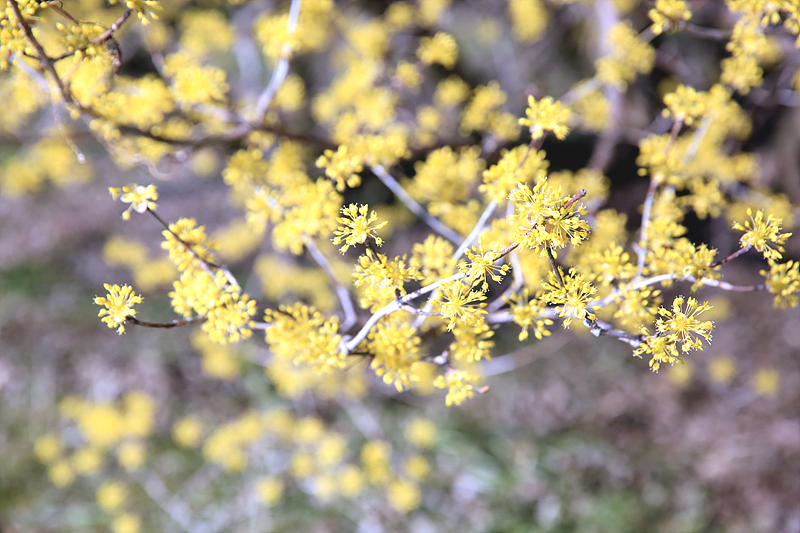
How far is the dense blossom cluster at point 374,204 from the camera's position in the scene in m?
1.49

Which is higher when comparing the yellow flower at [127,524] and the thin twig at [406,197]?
the thin twig at [406,197]

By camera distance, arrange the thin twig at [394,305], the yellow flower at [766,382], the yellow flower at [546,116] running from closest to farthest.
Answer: the thin twig at [394,305] < the yellow flower at [546,116] < the yellow flower at [766,382]

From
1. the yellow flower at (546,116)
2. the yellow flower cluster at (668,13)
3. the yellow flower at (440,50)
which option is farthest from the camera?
the yellow flower at (440,50)

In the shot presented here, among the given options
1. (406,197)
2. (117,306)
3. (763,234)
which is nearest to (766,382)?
(763,234)

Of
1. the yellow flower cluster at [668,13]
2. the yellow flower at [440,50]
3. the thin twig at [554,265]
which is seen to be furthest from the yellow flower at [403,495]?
the yellow flower cluster at [668,13]

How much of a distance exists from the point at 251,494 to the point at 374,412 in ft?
4.42

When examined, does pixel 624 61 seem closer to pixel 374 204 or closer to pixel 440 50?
pixel 440 50

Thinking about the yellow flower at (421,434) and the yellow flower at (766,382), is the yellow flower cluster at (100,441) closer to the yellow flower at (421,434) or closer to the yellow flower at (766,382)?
the yellow flower at (421,434)

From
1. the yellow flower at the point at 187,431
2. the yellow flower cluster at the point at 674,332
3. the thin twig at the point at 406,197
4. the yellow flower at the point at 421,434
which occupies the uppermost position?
the yellow flower cluster at the point at 674,332

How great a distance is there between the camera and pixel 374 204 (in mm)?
5695

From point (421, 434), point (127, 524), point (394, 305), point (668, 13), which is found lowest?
point (127, 524)

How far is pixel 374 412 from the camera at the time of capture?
463 cm

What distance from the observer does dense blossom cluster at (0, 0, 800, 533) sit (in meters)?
1.49

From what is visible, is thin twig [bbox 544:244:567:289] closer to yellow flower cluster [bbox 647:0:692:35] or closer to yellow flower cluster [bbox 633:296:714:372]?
yellow flower cluster [bbox 633:296:714:372]
